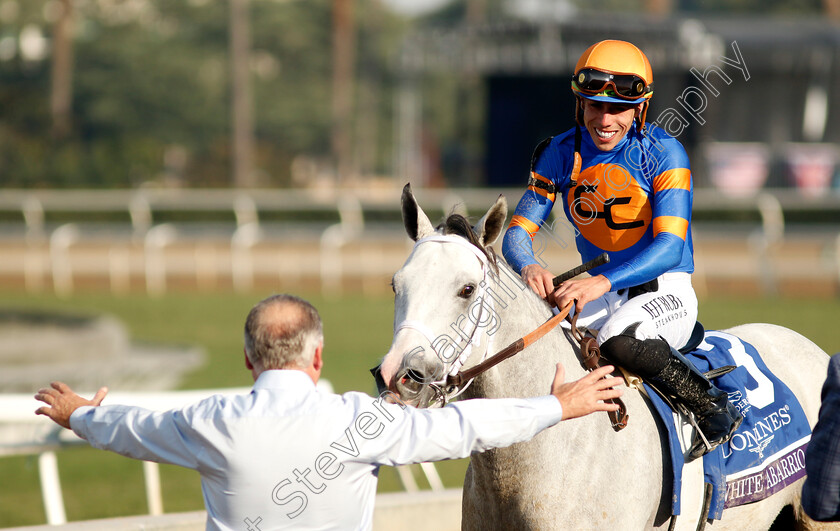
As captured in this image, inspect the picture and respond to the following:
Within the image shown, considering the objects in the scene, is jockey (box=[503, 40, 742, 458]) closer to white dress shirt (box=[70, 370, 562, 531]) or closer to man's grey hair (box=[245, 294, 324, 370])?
white dress shirt (box=[70, 370, 562, 531])

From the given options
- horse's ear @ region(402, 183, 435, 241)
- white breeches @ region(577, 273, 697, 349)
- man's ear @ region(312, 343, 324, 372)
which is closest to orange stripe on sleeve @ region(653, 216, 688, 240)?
white breeches @ region(577, 273, 697, 349)

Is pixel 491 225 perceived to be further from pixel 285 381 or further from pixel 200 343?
pixel 200 343

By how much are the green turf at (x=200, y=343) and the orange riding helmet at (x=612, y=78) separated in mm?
3369

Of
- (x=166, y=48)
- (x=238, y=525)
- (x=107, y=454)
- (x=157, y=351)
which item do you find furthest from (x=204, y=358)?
(x=166, y=48)

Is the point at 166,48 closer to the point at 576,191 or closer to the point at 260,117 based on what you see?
the point at 260,117

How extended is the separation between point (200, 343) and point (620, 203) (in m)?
9.71

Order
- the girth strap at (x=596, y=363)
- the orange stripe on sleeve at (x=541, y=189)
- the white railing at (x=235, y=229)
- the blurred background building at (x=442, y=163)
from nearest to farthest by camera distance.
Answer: the girth strap at (x=596, y=363) → the orange stripe on sleeve at (x=541, y=189) → the white railing at (x=235, y=229) → the blurred background building at (x=442, y=163)

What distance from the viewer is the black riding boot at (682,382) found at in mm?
3488

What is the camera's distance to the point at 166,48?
5494 cm

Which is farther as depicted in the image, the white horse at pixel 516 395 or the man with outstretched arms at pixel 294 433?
the white horse at pixel 516 395

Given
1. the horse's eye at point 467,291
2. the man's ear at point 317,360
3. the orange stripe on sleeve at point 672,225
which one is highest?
the orange stripe on sleeve at point 672,225

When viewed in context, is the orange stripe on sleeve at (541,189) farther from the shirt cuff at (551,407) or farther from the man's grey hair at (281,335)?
the man's grey hair at (281,335)

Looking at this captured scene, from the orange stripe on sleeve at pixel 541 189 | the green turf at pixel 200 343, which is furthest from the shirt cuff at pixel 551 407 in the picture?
the green turf at pixel 200 343

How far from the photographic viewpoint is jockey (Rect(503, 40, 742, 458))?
11.7 feet
